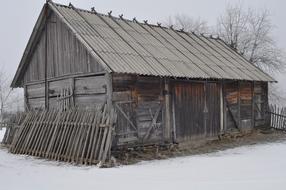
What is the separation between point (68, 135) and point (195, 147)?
18.0ft

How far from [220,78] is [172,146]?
397 centimetres

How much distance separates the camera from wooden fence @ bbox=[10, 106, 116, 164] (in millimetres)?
12117

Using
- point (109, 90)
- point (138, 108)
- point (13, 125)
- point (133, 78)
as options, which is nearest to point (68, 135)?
point (109, 90)

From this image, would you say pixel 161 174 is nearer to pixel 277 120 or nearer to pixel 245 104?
pixel 245 104

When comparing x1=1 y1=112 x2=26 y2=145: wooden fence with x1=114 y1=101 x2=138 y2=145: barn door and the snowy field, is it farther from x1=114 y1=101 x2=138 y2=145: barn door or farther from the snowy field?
x1=114 y1=101 x2=138 y2=145: barn door

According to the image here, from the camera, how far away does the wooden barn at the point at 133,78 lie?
45.4 ft

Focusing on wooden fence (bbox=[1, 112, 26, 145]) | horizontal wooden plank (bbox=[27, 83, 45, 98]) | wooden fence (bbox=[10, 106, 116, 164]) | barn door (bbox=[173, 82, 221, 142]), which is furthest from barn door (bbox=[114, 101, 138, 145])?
horizontal wooden plank (bbox=[27, 83, 45, 98])

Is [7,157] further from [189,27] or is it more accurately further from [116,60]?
[189,27]

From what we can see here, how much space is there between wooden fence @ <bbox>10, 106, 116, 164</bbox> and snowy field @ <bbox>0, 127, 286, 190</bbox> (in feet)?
1.83

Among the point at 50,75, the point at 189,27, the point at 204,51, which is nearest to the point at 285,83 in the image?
the point at 189,27

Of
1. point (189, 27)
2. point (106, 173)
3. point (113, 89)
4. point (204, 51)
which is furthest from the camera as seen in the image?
point (189, 27)

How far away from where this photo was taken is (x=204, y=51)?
20516 millimetres

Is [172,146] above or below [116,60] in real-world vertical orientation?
below

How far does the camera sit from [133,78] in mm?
14117
